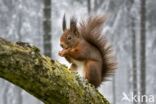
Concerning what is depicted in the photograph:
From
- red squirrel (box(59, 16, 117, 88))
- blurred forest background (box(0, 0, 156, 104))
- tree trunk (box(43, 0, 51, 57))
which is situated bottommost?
red squirrel (box(59, 16, 117, 88))

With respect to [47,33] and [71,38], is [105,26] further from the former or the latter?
[71,38]

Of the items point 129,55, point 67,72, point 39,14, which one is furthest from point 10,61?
point 129,55

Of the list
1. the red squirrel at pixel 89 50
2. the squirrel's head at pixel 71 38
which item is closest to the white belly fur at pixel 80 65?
the red squirrel at pixel 89 50

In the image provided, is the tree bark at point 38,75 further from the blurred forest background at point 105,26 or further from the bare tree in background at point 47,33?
the bare tree in background at point 47,33

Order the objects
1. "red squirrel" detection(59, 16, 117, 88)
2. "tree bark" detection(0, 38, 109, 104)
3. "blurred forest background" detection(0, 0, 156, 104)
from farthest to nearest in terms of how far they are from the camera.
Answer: "blurred forest background" detection(0, 0, 156, 104), "red squirrel" detection(59, 16, 117, 88), "tree bark" detection(0, 38, 109, 104)

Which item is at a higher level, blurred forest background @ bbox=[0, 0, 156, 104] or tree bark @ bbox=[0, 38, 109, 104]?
blurred forest background @ bbox=[0, 0, 156, 104]

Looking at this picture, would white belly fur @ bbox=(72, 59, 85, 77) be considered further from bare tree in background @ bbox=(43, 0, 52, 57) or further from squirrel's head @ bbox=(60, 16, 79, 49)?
bare tree in background @ bbox=(43, 0, 52, 57)

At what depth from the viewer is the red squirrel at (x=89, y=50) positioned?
2.23m

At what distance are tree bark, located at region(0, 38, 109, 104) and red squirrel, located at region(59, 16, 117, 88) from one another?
21.1 inches

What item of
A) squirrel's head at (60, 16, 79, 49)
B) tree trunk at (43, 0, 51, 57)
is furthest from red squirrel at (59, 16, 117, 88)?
tree trunk at (43, 0, 51, 57)

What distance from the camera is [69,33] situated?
7.49 ft

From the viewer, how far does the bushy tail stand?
A: 94.7 inches

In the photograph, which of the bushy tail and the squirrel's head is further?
the bushy tail

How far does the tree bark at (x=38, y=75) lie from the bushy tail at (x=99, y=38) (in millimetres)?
774
